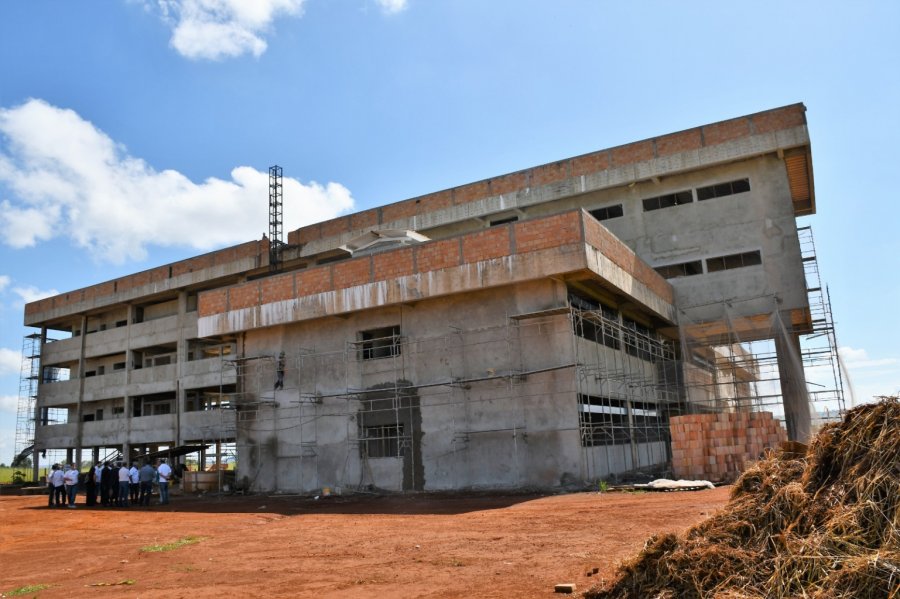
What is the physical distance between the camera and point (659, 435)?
26.7m

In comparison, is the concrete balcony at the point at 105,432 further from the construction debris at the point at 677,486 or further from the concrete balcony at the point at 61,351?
the construction debris at the point at 677,486

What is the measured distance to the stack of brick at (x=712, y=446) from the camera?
18156 mm

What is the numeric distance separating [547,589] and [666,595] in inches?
76.0

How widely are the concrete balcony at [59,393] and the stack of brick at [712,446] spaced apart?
36.2 metres

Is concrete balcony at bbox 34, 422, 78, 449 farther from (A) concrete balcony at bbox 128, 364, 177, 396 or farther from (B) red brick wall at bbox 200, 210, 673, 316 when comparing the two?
(B) red brick wall at bbox 200, 210, 673, 316

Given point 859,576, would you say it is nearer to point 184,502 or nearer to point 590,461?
point 590,461

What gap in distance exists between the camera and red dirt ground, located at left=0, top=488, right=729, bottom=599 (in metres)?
7.79

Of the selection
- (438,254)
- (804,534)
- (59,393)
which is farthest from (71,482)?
(804,534)

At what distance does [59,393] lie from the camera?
41812mm

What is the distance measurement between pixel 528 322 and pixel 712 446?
594cm

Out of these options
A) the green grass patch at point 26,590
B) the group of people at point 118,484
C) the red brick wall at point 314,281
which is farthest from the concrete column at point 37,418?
the green grass patch at point 26,590

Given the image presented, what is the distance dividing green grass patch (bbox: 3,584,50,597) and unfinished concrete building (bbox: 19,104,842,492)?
12.0 metres

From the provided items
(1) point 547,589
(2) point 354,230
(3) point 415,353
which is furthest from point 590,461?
(2) point 354,230

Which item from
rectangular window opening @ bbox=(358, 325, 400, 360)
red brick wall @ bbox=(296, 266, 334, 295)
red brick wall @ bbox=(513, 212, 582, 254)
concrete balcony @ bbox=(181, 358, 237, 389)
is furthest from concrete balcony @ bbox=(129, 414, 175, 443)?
red brick wall @ bbox=(513, 212, 582, 254)
